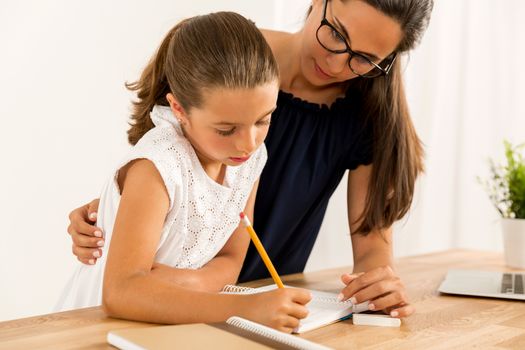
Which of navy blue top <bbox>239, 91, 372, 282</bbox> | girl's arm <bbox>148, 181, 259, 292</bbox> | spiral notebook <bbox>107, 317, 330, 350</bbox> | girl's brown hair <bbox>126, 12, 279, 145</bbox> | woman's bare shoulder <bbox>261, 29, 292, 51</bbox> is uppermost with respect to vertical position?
woman's bare shoulder <bbox>261, 29, 292, 51</bbox>

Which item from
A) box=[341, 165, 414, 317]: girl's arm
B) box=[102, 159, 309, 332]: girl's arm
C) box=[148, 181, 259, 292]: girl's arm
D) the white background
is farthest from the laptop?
the white background

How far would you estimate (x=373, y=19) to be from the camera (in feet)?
4.10

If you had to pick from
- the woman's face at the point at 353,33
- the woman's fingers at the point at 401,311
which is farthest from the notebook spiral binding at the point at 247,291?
the woman's face at the point at 353,33

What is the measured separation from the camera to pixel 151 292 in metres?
0.97

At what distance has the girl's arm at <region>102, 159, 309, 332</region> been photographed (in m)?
0.92

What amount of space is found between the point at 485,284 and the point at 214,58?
30.3 inches

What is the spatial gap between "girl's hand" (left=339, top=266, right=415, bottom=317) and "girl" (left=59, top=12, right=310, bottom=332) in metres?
0.20

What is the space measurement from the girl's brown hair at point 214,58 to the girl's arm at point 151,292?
17cm

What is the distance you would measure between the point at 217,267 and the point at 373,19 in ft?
1.81

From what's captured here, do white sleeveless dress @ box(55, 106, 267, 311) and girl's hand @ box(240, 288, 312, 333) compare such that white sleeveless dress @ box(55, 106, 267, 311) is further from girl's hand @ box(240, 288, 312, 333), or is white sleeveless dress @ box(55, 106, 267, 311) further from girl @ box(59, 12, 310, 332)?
girl's hand @ box(240, 288, 312, 333)

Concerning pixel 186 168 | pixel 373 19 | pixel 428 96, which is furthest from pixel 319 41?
pixel 428 96

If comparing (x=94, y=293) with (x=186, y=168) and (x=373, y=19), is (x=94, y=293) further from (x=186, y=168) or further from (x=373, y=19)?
(x=373, y=19)

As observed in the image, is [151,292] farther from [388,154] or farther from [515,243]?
[515,243]

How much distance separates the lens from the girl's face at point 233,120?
1060 millimetres
